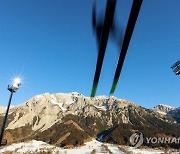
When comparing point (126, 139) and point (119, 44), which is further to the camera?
point (126, 139)

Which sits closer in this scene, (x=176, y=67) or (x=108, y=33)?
(x=108, y=33)

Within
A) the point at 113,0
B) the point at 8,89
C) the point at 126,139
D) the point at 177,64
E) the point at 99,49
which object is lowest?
the point at 113,0

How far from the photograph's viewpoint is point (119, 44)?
4.43m

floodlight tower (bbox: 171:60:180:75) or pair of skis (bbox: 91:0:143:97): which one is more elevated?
floodlight tower (bbox: 171:60:180:75)

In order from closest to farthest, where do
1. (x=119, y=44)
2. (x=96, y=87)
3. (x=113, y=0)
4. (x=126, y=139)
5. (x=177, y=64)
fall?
(x=113, y=0)
(x=119, y=44)
(x=96, y=87)
(x=177, y=64)
(x=126, y=139)

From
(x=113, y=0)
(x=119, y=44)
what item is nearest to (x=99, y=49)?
(x=119, y=44)

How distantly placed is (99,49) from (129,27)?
0.80 m

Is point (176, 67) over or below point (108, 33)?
over

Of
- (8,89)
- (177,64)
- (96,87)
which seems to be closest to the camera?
(96,87)

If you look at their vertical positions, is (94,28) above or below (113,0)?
above

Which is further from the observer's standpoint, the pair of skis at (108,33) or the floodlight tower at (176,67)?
the floodlight tower at (176,67)

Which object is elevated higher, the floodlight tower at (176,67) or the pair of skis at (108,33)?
the floodlight tower at (176,67)

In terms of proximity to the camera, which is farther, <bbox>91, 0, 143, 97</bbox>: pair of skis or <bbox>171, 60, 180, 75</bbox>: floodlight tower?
<bbox>171, 60, 180, 75</bbox>: floodlight tower

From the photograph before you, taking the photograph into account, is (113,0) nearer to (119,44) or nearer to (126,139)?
(119,44)
